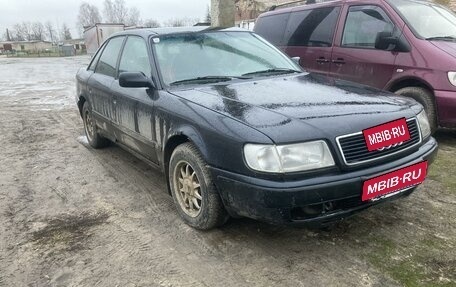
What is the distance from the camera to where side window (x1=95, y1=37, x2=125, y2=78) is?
15.2ft

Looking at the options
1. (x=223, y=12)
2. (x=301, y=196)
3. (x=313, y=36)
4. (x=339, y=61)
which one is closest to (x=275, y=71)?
(x=301, y=196)

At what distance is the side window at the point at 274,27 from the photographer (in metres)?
6.84

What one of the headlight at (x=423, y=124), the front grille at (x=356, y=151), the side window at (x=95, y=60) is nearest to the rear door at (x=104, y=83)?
the side window at (x=95, y=60)

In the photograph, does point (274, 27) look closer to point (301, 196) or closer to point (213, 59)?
point (213, 59)

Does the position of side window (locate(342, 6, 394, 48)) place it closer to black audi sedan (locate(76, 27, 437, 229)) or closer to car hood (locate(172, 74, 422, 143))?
black audi sedan (locate(76, 27, 437, 229))

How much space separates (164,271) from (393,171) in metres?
1.61

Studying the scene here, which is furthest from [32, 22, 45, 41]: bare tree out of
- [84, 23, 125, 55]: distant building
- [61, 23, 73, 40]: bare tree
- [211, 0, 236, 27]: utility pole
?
[211, 0, 236, 27]: utility pole

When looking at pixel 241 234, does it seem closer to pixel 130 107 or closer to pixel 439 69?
pixel 130 107

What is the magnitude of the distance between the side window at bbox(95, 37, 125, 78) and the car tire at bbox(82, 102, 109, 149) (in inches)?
24.1

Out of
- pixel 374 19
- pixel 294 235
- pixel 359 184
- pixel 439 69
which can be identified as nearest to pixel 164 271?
pixel 294 235

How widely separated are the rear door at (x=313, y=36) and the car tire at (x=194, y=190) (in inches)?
137

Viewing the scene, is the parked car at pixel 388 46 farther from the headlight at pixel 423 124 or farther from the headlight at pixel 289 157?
the headlight at pixel 289 157

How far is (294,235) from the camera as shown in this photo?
3051 mm

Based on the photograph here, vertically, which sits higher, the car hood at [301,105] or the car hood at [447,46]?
the car hood at [447,46]
